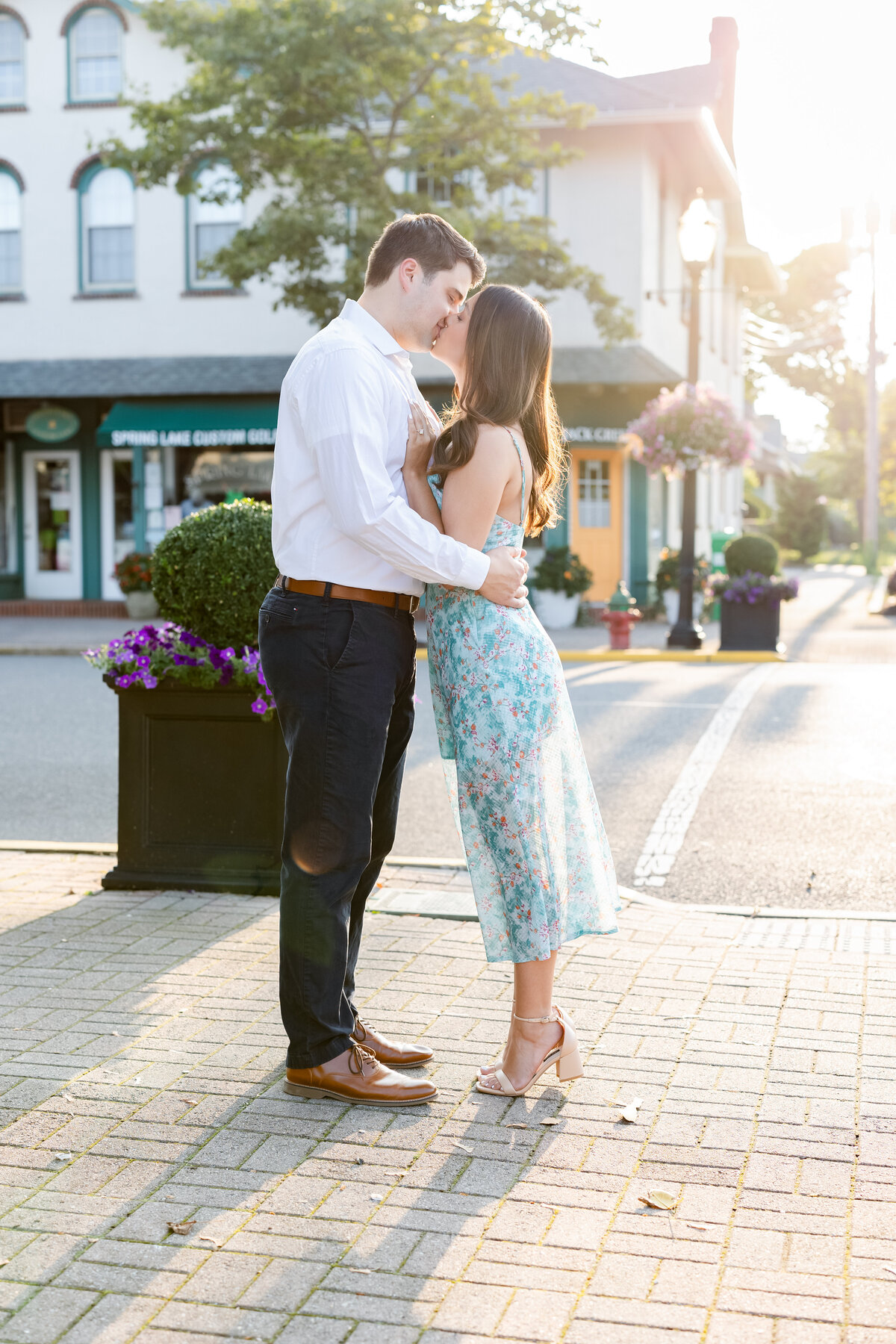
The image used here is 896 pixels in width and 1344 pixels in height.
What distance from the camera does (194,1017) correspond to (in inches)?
169

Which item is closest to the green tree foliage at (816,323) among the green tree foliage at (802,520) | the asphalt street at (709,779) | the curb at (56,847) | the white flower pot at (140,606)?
the green tree foliage at (802,520)

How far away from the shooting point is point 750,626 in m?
17.5

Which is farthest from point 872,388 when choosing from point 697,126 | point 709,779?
point 709,779

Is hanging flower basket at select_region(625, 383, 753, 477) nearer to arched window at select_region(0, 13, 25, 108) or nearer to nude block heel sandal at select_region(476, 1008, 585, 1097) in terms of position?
arched window at select_region(0, 13, 25, 108)

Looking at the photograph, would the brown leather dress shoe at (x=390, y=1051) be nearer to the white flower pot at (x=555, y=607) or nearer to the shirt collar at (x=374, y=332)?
the shirt collar at (x=374, y=332)

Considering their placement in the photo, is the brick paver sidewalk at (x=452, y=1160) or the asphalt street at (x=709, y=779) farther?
the asphalt street at (x=709, y=779)

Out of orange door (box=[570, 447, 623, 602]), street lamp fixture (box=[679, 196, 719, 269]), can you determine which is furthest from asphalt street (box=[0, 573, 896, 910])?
orange door (box=[570, 447, 623, 602])

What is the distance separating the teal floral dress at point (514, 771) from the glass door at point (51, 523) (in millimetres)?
21912

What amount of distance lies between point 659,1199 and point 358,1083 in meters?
0.87

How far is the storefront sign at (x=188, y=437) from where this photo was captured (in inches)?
891

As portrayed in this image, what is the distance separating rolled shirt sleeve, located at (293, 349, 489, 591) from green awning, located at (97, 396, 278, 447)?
19.3 meters

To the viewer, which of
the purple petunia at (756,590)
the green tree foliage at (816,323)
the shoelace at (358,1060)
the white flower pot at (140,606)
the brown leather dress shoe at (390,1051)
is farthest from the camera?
the green tree foliage at (816,323)

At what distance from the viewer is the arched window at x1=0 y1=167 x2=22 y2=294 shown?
24.2m

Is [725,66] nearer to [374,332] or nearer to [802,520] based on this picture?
[802,520]
